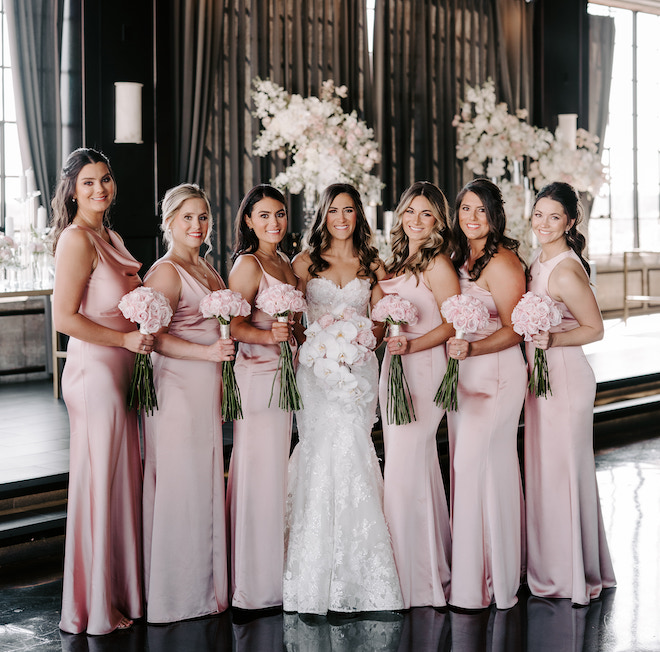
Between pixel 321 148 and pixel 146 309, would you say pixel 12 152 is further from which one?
pixel 146 309

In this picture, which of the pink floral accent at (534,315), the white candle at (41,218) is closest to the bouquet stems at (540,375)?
the pink floral accent at (534,315)

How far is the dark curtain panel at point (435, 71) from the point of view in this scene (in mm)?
10500

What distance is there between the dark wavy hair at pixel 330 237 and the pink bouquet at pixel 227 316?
20.4 inches

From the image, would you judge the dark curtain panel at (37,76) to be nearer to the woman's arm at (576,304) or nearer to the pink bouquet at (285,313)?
the pink bouquet at (285,313)

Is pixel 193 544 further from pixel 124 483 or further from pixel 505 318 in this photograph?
pixel 505 318

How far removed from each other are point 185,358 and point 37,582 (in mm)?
1372

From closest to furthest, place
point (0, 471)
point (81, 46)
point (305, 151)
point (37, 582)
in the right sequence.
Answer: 1. point (37, 582)
2. point (0, 471)
3. point (305, 151)
4. point (81, 46)

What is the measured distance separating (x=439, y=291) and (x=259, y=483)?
107 cm

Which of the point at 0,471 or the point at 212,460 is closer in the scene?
the point at 212,460

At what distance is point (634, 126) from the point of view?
47.9ft

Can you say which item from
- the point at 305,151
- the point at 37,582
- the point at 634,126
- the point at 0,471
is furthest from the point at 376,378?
the point at 634,126

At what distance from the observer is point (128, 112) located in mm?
7840

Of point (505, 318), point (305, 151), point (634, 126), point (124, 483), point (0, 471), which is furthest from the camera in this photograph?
point (634, 126)

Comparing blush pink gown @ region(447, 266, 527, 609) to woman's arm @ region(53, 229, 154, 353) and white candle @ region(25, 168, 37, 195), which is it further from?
white candle @ region(25, 168, 37, 195)
